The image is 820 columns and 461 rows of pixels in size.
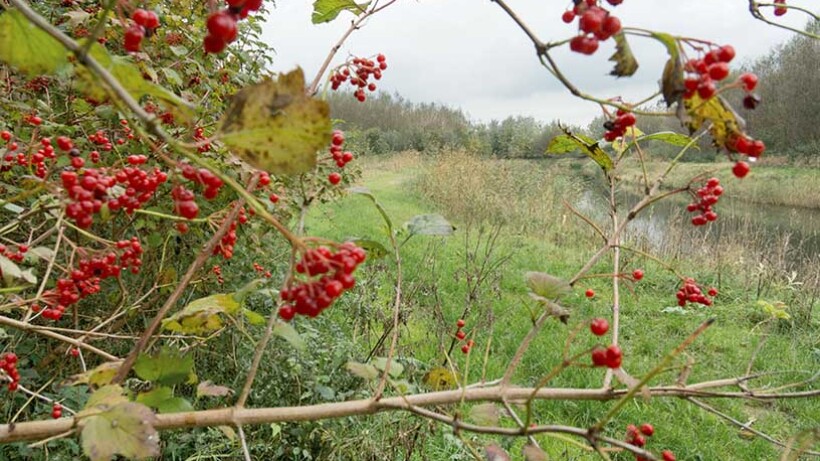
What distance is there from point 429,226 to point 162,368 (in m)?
0.49

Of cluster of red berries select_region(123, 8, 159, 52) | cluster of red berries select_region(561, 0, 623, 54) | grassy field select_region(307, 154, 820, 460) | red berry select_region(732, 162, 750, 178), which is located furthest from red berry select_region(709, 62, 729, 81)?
cluster of red berries select_region(123, 8, 159, 52)

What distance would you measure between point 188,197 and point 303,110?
0.30 metres

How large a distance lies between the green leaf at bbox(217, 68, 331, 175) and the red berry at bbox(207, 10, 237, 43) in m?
0.06

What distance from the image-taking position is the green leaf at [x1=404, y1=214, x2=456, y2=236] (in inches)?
36.9

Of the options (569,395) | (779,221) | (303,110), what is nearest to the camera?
→ (303,110)

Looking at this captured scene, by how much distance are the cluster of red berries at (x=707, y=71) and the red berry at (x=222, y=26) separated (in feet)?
1.55

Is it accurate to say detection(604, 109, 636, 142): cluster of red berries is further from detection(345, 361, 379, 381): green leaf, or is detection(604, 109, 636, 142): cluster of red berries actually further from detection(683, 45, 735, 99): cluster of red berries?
detection(345, 361, 379, 381): green leaf

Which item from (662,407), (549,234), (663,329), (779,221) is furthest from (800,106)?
(662,407)

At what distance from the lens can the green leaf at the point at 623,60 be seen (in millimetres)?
631

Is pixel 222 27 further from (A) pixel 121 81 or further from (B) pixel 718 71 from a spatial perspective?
(B) pixel 718 71

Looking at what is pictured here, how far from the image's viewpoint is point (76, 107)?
1.75 metres

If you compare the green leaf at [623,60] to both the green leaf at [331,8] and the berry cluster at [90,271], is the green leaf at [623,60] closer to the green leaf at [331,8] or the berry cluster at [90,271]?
the green leaf at [331,8]

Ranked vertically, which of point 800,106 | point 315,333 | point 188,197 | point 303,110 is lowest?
point 315,333

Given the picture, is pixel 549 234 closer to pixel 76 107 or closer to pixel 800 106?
pixel 76 107
